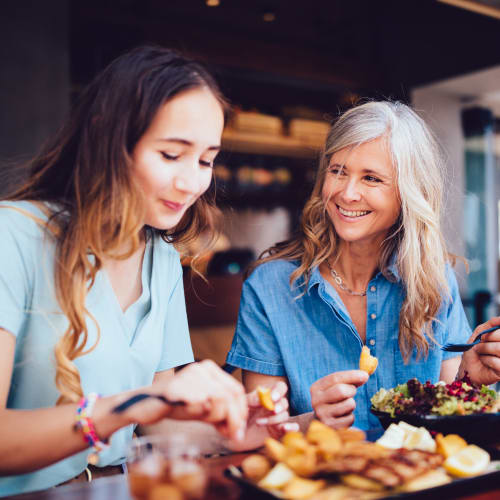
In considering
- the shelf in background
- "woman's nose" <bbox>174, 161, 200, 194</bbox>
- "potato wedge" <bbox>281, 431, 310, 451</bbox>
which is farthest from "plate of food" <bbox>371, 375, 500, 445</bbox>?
the shelf in background

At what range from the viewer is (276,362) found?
199cm

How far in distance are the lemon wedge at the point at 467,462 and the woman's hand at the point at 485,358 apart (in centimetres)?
64

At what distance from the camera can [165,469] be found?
89 centimetres

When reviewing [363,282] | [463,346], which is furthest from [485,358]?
[363,282]

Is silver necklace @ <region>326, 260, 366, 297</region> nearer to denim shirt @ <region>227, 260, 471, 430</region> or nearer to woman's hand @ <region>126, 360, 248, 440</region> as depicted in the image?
denim shirt @ <region>227, 260, 471, 430</region>

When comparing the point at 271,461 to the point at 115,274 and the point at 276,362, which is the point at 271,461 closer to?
the point at 115,274

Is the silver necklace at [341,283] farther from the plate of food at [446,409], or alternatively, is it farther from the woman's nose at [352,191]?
the plate of food at [446,409]

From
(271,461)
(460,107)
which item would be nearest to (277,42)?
(460,107)

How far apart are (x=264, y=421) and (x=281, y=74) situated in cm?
425

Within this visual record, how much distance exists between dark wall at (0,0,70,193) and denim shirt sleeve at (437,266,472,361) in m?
2.93

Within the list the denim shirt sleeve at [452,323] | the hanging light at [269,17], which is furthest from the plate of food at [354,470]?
the hanging light at [269,17]

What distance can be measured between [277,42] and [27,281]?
4326 mm

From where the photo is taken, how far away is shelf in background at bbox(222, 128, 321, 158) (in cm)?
613

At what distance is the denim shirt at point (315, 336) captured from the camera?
199 centimetres
